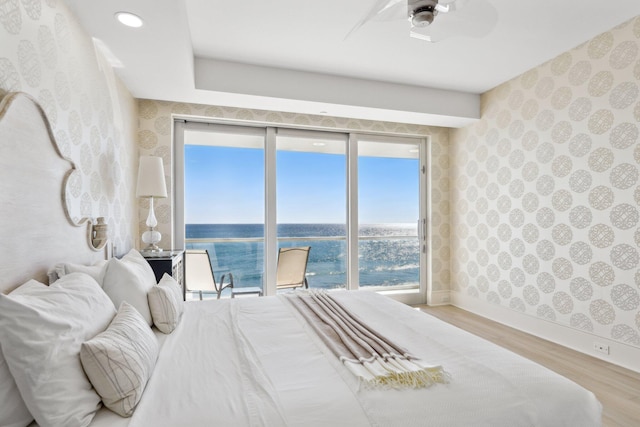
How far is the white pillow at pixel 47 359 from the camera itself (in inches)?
36.3

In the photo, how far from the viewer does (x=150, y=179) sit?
3.00 meters

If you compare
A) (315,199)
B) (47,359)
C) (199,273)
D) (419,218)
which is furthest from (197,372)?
(419,218)

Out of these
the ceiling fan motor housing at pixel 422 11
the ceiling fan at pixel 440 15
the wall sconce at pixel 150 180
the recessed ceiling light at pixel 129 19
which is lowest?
the wall sconce at pixel 150 180

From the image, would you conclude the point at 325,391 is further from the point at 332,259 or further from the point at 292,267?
the point at 332,259

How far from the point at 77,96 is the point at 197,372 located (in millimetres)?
1846

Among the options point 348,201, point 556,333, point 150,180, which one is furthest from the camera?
point 348,201

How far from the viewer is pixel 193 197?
12.8ft

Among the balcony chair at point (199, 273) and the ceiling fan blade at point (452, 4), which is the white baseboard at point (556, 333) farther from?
the balcony chair at point (199, 273)

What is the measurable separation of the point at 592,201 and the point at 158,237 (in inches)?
153

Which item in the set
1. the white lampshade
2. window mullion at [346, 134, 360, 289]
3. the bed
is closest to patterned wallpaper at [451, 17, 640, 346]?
window mullion at [346, 134, 360, 289]

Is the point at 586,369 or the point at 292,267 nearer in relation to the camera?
the point at 586,369

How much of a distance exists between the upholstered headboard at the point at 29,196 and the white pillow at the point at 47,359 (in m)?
0.38

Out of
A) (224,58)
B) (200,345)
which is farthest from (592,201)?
(224,58)

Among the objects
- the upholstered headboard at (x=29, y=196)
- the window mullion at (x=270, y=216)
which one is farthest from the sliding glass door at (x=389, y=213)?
the upholstered headboard at (x=29, y=196)
